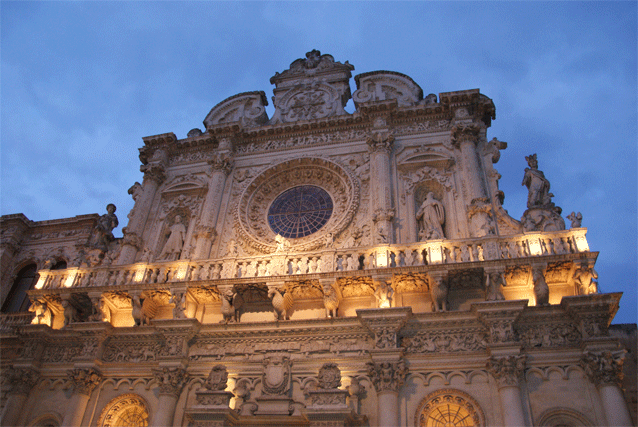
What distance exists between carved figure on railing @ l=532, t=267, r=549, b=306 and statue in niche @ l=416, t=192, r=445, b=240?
10.1 ft

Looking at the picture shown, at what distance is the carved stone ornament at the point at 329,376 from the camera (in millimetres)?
11930

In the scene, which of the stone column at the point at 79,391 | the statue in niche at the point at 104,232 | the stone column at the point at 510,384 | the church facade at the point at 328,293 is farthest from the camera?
the statue in niche at the point at 104,232

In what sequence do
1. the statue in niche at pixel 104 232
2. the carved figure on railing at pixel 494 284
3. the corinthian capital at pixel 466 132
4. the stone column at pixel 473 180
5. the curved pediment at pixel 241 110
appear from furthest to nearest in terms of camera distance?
the curved pediment at pixel 241 110, the statue in niche at pixel 104 232, the corinthian capital at pixel 466 132, the stone column at pixel 473 180, the carved figure on railing at pixel 494 284

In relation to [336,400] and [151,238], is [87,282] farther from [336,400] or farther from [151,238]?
[336,400]

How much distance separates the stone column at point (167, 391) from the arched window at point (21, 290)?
883cm

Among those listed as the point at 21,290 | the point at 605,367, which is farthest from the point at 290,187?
the point at 605,367

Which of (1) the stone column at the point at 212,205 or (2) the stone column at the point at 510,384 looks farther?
(1) the stone column at the point at 212,205

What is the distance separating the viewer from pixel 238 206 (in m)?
17.7

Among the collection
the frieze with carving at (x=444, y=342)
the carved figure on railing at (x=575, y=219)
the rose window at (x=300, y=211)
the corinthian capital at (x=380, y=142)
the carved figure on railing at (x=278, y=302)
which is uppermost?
the corinthian capital at (x=380, y=142)

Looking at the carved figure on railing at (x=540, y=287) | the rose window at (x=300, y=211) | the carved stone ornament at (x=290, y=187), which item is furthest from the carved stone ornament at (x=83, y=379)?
the carved figure on railing at (x=540, y=287)

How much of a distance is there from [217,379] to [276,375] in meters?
1.47

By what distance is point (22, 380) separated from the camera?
1414cm

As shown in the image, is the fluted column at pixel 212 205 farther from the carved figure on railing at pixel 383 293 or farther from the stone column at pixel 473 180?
the stone column at pixel 473 180

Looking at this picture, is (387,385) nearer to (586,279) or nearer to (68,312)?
(586,279)
